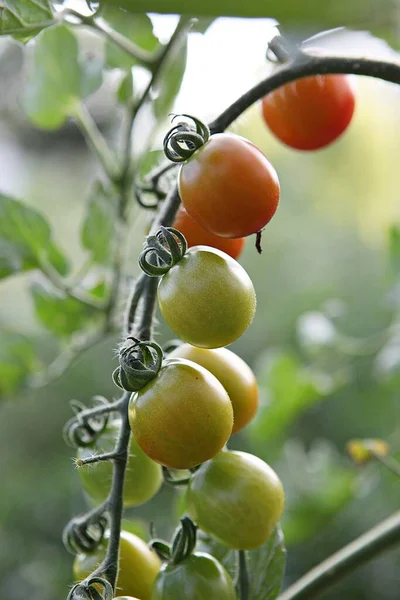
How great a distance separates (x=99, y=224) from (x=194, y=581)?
1.15ft

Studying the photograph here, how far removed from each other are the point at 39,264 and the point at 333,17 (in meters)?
0.50

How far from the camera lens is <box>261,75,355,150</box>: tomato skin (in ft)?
1.32

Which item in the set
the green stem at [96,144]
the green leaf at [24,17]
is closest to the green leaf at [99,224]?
the green stem at [96,144]

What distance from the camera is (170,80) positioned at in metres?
0.54

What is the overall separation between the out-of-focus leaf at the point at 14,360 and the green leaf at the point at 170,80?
0.87 feet

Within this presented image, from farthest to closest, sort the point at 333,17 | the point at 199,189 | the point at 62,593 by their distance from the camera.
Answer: the point at 62,593, the point at 199,189, the point at 333,17

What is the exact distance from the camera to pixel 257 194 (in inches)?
11.0

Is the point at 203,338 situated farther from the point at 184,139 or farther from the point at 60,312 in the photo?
the point at 60,312

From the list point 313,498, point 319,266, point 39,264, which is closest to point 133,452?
point 39,264

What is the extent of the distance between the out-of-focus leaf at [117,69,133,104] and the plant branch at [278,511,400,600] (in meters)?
0.38

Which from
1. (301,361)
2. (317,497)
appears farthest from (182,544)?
(301,361)

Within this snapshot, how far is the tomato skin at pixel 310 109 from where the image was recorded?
40 centimetres

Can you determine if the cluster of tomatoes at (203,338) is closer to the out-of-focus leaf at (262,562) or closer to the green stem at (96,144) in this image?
the out-of-focus leaf at (262,562)

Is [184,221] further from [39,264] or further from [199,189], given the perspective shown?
[39,264]
